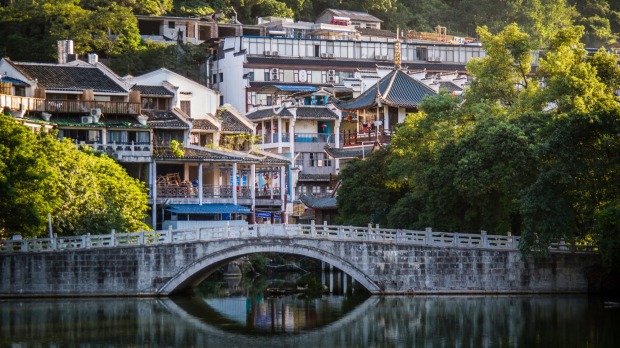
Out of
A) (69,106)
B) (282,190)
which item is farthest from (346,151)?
(69,106)

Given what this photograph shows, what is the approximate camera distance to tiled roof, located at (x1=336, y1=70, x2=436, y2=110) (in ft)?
287

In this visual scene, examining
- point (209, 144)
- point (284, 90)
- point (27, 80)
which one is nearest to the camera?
point (27, 80)

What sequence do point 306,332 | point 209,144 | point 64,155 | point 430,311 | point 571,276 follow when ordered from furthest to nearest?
1. point 209,144
2. point 64,155
3. point 571,276
4. point 430,311
5. point 306,332

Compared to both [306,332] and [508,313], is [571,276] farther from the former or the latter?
[306,332]

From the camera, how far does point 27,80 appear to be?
76.7 meters

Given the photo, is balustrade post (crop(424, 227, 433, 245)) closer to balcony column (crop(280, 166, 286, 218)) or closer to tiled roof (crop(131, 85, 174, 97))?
balcony column (crop(280, 166, 286, 218))

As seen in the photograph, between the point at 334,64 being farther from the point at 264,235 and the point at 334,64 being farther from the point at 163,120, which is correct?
the point at 264,235

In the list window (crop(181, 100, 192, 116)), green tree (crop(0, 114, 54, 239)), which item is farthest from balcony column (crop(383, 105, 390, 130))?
green tree (crop(0, 114, 54, 239))

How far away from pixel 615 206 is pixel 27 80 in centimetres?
3363

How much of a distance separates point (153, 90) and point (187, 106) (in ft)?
14.1

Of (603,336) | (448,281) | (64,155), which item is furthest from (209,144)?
(603,336)

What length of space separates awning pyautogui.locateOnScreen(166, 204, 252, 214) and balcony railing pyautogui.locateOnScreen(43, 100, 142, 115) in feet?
17.7

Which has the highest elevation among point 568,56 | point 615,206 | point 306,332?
point 568,56

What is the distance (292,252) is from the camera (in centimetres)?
6150
